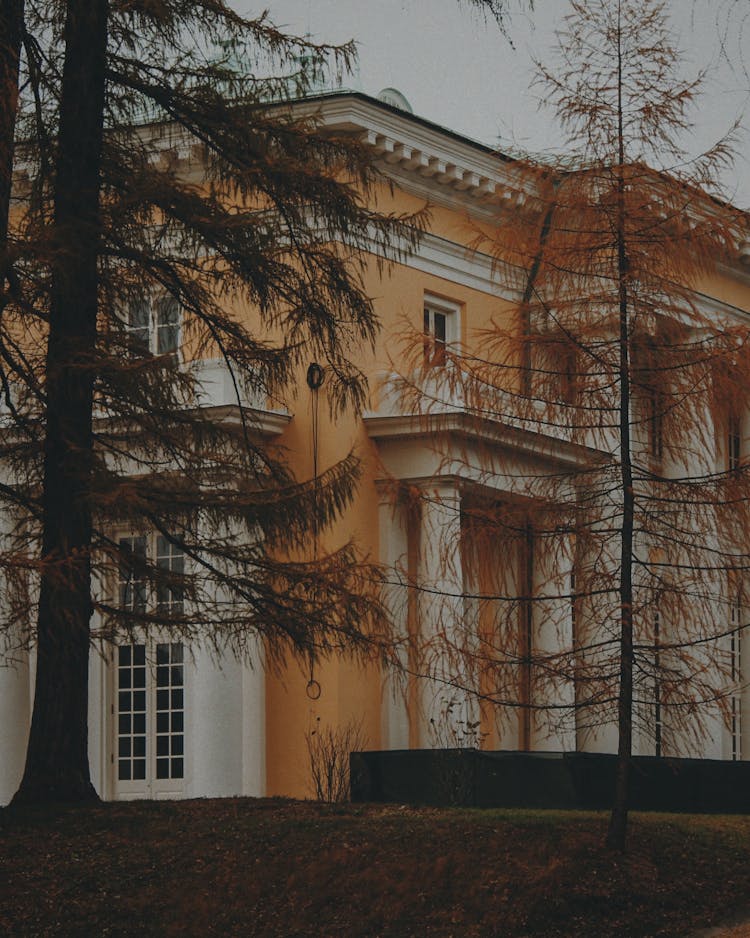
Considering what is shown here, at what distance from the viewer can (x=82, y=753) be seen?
15.2 m

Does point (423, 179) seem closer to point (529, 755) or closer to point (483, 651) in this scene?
point (529, 755)

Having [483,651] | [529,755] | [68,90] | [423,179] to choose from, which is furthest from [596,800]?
[423,179]

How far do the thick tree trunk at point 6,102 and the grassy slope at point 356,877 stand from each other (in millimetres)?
4561

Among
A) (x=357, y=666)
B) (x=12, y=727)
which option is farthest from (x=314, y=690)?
(x=12, y=727)

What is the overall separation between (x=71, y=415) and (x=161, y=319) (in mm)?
2416

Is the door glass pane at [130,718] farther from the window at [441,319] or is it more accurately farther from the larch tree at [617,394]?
the larch tree at [617,394]

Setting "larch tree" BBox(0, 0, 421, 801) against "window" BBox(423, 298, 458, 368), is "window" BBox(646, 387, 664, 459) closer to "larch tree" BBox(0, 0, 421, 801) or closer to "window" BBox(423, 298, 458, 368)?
"larch tree" BBox(0, 0, 421, 801)

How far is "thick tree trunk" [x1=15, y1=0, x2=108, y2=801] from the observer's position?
14.0m

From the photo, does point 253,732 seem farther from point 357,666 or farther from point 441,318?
point 441,318

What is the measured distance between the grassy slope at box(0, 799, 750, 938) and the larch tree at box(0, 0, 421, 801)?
1.60m

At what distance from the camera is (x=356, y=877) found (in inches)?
496

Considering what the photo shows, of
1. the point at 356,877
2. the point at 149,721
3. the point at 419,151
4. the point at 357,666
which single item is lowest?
the point at 356,877

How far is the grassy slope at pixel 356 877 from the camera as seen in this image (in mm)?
11922

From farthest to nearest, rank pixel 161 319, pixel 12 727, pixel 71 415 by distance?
pixel 12 727, pixel 161 319, pixel 71 415
